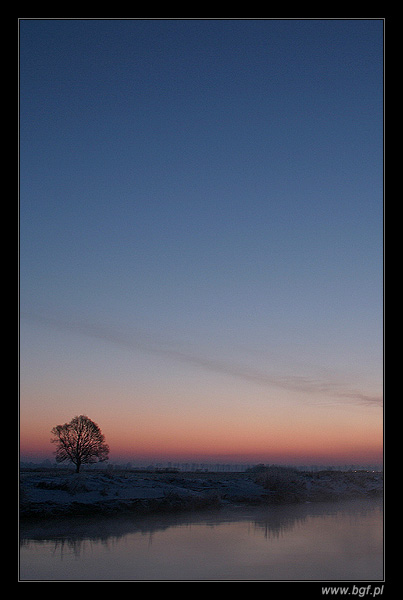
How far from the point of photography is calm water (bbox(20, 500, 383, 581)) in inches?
529

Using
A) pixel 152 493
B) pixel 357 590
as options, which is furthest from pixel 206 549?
pixel 152 493

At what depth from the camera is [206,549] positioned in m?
16.1

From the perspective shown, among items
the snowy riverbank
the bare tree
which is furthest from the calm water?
the bare tree

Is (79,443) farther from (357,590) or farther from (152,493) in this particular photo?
(357,590)

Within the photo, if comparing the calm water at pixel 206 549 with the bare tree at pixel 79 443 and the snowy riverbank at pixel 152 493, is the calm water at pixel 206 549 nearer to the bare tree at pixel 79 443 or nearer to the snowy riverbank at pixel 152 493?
Result: the snowy riverbank at pixel 152 493

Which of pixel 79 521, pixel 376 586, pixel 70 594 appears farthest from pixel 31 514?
pixel 376 586

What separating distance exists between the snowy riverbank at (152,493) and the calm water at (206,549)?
181 cm

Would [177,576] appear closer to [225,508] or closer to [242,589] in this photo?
[242,589]

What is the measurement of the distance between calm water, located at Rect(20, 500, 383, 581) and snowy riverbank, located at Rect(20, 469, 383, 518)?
5.94 ft

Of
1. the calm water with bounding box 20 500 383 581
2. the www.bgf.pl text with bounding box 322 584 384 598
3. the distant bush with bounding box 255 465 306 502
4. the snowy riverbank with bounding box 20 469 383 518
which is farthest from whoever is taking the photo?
the distant bush with bounding box 255 465 306 502

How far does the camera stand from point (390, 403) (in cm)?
930

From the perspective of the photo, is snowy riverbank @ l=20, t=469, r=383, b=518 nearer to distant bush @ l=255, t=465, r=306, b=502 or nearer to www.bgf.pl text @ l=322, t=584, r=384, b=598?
distant bush @ l=255, t=465, r=306, b=502

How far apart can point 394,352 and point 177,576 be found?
7.92 metres

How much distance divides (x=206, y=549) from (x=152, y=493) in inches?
448
